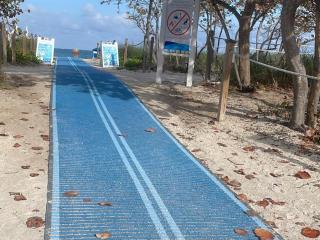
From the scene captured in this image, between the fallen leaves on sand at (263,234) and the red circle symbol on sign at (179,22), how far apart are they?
37.4 ft

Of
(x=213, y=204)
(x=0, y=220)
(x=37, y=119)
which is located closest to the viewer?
(x=0, y=220)

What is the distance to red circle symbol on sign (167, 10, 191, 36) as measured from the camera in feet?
51.5

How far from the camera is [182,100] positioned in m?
12.9

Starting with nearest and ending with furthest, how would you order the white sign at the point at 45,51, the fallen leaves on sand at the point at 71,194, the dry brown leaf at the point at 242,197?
the fallen leaves on sand at the point at 71,194
the dry brown leaf at the point at 242,197
the white sign at the point at 45,51

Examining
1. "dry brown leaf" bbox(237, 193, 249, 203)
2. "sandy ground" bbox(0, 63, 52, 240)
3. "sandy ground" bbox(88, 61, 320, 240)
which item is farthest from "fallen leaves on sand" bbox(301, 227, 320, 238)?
"sandy ground" bbox(0, 63, 52, 240)

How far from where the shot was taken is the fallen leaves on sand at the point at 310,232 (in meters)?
5.06

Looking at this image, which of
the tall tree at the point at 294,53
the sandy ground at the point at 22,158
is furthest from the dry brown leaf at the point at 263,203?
the tall tree at the point at 294,53

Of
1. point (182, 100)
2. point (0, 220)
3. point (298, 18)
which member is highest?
point (298, 18)

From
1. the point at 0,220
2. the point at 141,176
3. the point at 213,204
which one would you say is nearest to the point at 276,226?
the point at 213,204

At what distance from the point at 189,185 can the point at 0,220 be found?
2503 millimetres

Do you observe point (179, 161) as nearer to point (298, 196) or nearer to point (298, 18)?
point (298, 196)

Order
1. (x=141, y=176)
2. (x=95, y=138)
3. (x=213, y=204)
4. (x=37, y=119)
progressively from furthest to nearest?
(x=37, y=119)
(x=95, y=138)
(x=141, y=176)
(x=213, y=204)

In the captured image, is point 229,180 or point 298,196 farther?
point 229,180

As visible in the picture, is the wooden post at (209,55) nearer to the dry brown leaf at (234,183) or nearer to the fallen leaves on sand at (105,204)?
A: the dry brown leaf at (234,183)
